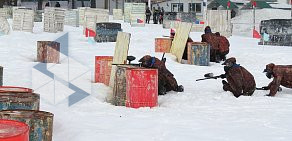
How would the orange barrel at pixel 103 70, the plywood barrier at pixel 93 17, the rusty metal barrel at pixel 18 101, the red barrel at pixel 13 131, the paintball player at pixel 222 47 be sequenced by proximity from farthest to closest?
1. the plywood barrier at pixel 93 17
2. the paintball player at pixel 222 47
3. the orange barrel at pixel 103 70
4. the rusty metal barrel at pixel 18 101
5. the red barrel at pixel 13 131

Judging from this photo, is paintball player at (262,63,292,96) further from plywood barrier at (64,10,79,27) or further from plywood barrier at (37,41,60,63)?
plywood barrier at (64,10,79,27)

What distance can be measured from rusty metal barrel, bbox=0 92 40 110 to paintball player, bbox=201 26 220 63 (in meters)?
10.8

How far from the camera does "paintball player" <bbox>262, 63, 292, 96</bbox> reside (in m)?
9.39

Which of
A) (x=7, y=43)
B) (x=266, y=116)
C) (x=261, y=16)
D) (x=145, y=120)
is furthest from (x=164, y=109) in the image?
(x=261, y=16)

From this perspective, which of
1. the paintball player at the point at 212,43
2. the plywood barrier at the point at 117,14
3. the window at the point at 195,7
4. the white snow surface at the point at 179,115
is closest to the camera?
the white snow surface at the point at 179,115

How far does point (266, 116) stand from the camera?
7625mm

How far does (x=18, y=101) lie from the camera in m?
5.42

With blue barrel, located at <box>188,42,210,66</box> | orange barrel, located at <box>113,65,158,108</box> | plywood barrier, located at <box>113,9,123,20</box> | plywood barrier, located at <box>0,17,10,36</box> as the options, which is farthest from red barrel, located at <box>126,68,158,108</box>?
plywood barrier, located at <box>113,9,123,20</box>

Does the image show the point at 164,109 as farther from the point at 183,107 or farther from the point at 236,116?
the point at 236,116

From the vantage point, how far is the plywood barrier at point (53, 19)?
2264 centimetres

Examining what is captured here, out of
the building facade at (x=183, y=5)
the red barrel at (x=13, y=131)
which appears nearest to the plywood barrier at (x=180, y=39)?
the red barrel at (x=13, y=131)

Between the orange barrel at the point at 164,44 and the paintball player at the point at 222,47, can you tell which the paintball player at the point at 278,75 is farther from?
the orange barrel at the point at 164,44

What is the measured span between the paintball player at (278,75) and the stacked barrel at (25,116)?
5240 mm

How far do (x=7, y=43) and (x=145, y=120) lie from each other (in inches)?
437
